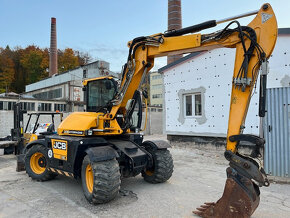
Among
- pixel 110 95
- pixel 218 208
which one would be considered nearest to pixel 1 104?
pixel 110 95

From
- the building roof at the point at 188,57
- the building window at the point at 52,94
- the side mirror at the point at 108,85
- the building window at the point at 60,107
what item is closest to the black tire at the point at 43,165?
the side mirror at the point at 108,85

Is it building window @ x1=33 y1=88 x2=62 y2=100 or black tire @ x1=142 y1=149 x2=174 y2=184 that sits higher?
building window @ x1=33 y1=88 x2=62 y2=100

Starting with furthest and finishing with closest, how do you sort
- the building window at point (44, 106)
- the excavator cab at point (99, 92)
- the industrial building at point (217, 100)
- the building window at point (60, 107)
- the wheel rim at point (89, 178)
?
the building window at point (60, 107), the building window at point (44, 106), the industrial building at point (217, 100), the excavator cab at point (99, 92), the wheel rim at point (89, 178)

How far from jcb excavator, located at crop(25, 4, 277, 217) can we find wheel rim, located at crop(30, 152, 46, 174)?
0.08 feet

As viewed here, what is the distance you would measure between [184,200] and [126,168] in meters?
1.43

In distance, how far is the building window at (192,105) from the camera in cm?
1078

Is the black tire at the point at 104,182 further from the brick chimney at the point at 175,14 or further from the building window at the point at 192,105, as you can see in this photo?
the brick chimney at the point at 175,14

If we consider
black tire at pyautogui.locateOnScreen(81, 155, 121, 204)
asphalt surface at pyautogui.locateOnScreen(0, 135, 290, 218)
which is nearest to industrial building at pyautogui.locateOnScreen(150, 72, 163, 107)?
asphalt surface at pyautogui.locateOnScreen(0, 135, 290, 218)

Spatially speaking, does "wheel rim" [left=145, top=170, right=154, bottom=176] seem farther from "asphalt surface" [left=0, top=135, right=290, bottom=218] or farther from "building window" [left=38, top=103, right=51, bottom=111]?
"building window" [left=38, top=103, right=51, bottom=111]

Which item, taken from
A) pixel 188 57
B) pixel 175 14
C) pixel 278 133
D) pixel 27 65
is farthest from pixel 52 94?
pixel 27 65

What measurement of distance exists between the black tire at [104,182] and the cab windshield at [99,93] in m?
1.71

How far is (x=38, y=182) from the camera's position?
19.9 ft

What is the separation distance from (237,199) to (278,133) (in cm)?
405

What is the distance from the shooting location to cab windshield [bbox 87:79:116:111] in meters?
5.52
